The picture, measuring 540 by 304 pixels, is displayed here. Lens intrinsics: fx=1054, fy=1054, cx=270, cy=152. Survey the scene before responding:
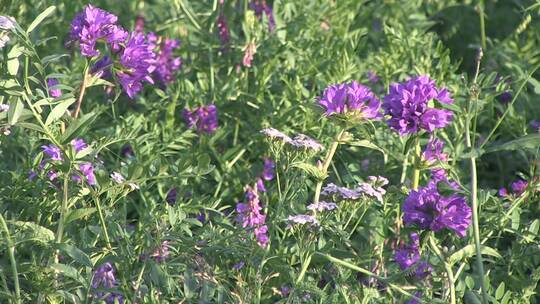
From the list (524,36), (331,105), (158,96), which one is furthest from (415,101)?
(524,36)

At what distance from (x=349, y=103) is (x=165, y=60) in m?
1.39

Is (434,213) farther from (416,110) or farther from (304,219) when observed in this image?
(304,219)

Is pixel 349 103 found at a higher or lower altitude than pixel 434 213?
higher

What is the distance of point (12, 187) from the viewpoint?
2895 millimetres

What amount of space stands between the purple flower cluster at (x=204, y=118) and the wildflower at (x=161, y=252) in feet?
2.73

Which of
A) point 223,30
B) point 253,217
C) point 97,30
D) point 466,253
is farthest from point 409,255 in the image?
point 223,30

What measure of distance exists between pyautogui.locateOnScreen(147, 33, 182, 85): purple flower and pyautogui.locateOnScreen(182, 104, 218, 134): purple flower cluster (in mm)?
288

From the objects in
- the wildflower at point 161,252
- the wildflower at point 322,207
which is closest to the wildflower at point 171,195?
the wildflower at point 161,252

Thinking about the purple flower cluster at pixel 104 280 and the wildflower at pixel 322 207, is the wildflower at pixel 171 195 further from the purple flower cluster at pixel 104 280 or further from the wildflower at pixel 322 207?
the wildflower at pixel 322 207

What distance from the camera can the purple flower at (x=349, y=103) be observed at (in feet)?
Answer: 8.48

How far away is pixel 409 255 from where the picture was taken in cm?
297

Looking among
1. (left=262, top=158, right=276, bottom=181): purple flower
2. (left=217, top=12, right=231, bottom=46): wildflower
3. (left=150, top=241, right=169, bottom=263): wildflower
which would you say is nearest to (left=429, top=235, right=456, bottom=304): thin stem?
(left=150, top=241, right=169, bottom=263): wildflower

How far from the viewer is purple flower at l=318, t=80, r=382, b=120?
2584 millimetres

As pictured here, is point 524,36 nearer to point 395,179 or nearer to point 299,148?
point 395,179
